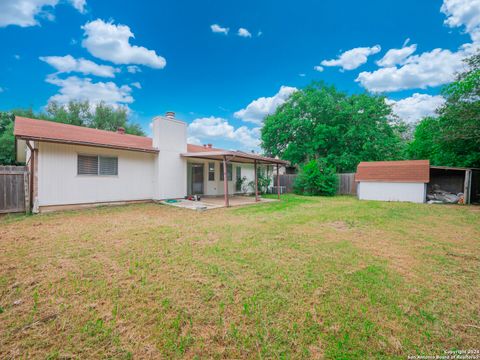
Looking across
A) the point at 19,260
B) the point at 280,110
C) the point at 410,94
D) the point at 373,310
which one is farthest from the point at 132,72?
the point at 410,94

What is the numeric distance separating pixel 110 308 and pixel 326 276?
2.84 meters

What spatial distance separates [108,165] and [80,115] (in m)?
21.3

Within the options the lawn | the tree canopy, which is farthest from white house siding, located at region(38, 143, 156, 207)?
the tree canopy

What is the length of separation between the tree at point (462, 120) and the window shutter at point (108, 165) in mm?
17694

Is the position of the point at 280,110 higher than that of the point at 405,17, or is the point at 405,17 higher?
the point at 405,17

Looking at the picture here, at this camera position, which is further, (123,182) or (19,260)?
(123,182)

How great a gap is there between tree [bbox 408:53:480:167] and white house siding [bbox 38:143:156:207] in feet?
54.7

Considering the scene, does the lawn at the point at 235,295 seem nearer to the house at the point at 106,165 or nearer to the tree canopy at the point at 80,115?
the house at the point at 106,165

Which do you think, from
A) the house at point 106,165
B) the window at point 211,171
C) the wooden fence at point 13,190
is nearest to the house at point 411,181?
the house at point 106,165

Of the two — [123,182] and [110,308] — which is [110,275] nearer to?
[110,308]

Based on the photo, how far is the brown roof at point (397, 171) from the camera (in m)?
11.7

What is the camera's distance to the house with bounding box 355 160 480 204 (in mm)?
11805

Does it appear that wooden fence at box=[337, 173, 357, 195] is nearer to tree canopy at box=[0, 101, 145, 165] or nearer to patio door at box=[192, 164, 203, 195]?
patio door at box=[192, 164, 203, 195]

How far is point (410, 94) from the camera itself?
2036 centimetres
